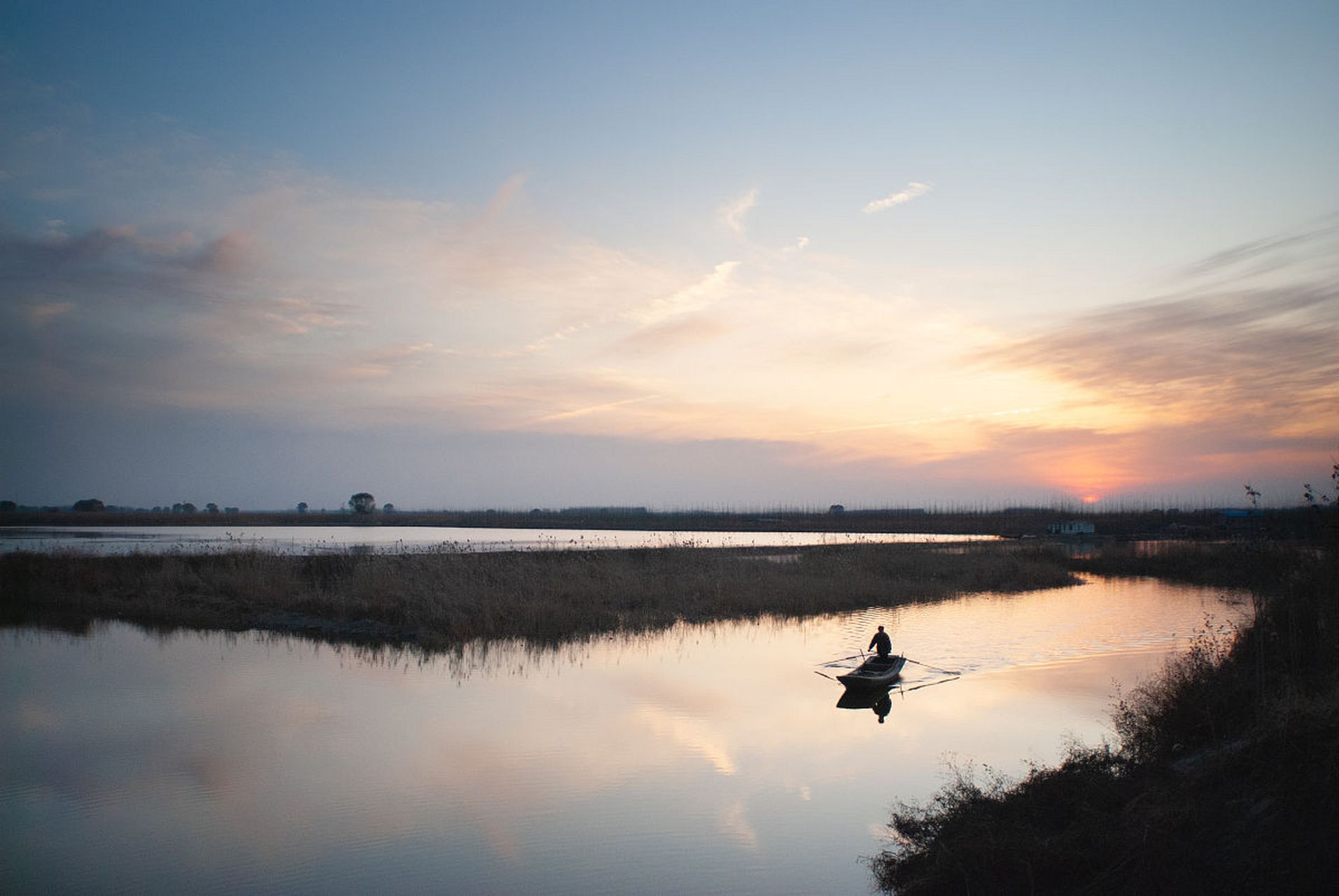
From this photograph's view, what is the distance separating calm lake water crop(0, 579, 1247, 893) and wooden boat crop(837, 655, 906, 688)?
0.52 meters

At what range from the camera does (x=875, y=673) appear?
52.2 ft

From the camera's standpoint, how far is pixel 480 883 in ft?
27.2

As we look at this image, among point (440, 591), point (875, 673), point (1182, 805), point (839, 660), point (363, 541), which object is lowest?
point (839, 660)

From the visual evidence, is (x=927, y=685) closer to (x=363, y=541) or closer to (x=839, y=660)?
(x=839, y=660)

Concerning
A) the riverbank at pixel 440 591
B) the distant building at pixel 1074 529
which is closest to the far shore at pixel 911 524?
the distant building at pixel 1074 529

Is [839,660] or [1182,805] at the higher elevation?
[1182,805]

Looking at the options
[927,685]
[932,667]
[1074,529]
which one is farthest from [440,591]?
[1074,529]

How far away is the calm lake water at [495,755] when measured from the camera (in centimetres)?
880

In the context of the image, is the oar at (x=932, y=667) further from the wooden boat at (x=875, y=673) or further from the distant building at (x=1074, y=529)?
the distant building at (x=1074, y=529)

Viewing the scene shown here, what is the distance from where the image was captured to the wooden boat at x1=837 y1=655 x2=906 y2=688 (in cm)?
1570

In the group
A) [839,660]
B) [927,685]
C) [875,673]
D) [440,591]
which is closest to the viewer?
[875,673]

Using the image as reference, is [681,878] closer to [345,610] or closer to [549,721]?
[549,721]

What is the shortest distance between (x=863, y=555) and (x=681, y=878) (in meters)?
33.7

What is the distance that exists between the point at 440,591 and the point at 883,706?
1480 cm
